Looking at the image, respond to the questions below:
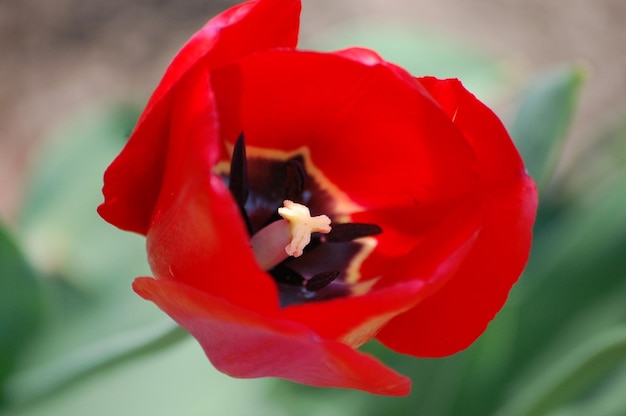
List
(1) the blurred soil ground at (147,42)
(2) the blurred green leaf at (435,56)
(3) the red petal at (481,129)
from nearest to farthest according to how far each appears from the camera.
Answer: (3) the red petal at (481,129) < (2) the blurred green leaf at (435,56) < (1) the blurred soil ground at (147,42)

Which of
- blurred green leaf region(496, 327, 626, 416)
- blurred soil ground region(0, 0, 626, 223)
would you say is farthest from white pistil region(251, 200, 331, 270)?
blurred soil ground region(0, 0, 626, 223)

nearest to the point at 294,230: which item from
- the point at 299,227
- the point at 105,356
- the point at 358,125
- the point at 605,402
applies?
the point at 299,227

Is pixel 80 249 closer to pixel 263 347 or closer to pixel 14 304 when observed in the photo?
pixel 14 304

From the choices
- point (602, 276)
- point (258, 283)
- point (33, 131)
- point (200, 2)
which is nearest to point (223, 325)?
point (258, 283)

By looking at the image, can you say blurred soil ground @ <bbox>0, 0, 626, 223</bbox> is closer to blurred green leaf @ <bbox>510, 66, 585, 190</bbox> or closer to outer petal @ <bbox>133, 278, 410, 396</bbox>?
blurred green leaf @ <bbox>510, 66, 585, 190</bbox>

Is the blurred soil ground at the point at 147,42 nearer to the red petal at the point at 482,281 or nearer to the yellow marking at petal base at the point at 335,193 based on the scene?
the yellow marking at petal base at the point at 335,193

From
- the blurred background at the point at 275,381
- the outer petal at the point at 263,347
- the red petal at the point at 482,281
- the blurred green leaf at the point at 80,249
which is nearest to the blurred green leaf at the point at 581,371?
the blurred background at the point at 275,381

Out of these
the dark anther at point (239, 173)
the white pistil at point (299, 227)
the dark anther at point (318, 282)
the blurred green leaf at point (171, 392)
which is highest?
the dark anther at point (239, 173)
